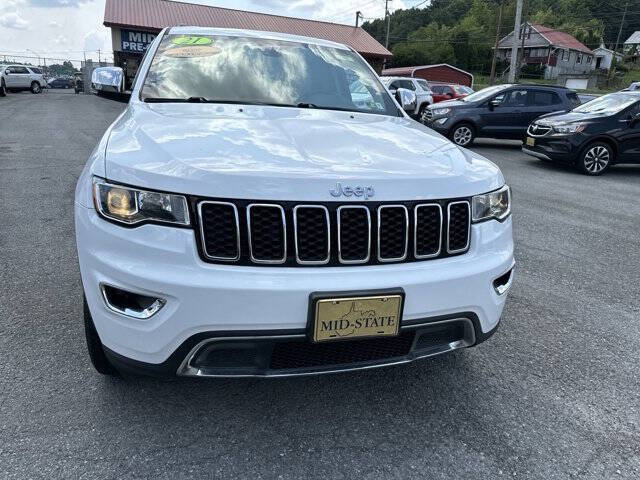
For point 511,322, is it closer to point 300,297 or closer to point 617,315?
point 617,315

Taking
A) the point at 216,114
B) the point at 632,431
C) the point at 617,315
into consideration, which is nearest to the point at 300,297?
the point at 216,114

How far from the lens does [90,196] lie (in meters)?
1.99

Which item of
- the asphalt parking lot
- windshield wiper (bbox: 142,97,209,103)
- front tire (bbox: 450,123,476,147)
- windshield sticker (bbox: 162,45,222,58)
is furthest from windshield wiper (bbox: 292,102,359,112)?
front tire (bbox: 450,123,476,147)

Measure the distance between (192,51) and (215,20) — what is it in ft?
100.0

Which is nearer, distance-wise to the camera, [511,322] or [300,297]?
[300,297]

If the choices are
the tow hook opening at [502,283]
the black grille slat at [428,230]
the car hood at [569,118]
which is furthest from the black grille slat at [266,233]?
the car hood at [569,118]

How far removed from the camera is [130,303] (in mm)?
1871

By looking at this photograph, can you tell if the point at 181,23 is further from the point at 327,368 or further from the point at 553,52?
the point at 553,52

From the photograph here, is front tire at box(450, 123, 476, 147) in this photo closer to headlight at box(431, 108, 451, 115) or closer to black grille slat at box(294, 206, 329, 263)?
headlight at box(431, 108, 451, 115)

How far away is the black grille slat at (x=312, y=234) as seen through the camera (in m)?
1.88

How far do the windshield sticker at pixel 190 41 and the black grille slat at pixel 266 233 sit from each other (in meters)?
2.16

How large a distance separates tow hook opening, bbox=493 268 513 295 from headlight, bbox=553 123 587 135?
8328mm

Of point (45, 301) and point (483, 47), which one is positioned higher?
point (483, 47)

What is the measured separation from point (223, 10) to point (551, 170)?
Answer: 1102 inches
